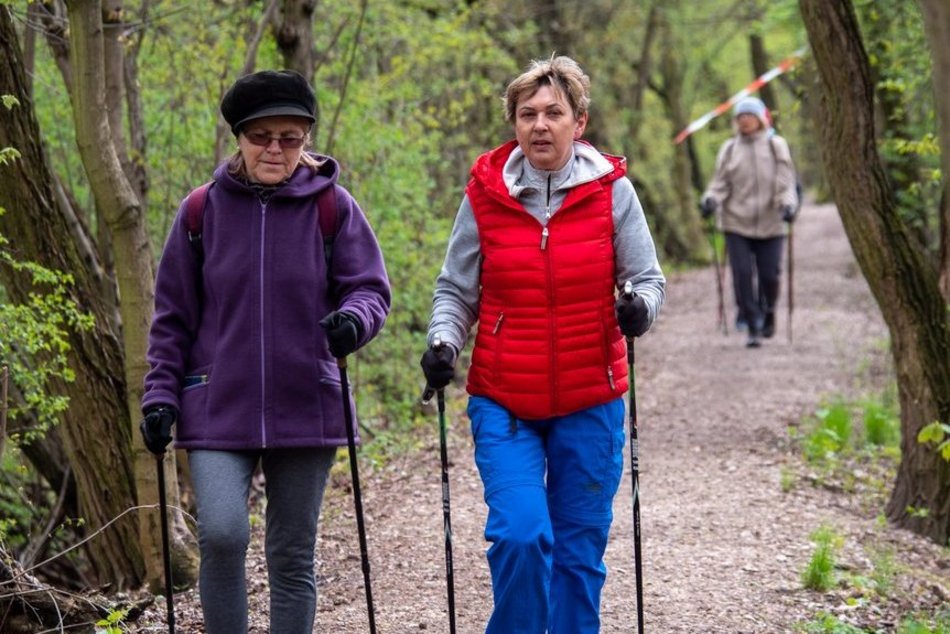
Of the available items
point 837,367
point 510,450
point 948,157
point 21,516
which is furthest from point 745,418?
point 948,157

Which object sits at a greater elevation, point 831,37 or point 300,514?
point 831,37

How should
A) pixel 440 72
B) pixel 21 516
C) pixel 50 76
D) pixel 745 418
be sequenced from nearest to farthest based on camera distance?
pixel 21 516 → pixel 50 76 → pixel 745 418 → pixel 440 72

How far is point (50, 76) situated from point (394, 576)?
211 inches

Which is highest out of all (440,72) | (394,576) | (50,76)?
(440,72)

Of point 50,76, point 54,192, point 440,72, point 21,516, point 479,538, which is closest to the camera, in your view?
point 54,192

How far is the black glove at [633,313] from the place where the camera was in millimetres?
4359

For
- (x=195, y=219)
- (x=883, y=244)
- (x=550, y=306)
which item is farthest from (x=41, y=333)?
(x=883, y=244)

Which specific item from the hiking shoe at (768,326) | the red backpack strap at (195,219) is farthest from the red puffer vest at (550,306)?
the hiking shoe at (768,326)

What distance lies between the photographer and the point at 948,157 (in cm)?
316

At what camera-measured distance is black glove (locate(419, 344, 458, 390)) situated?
4422 millimetres

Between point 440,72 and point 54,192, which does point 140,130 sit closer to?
point 54,192

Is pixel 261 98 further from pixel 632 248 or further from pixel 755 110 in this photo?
pixel 755 110

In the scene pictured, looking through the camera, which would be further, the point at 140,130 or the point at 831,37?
the point at 140,130

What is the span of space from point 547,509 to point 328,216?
125 cm
